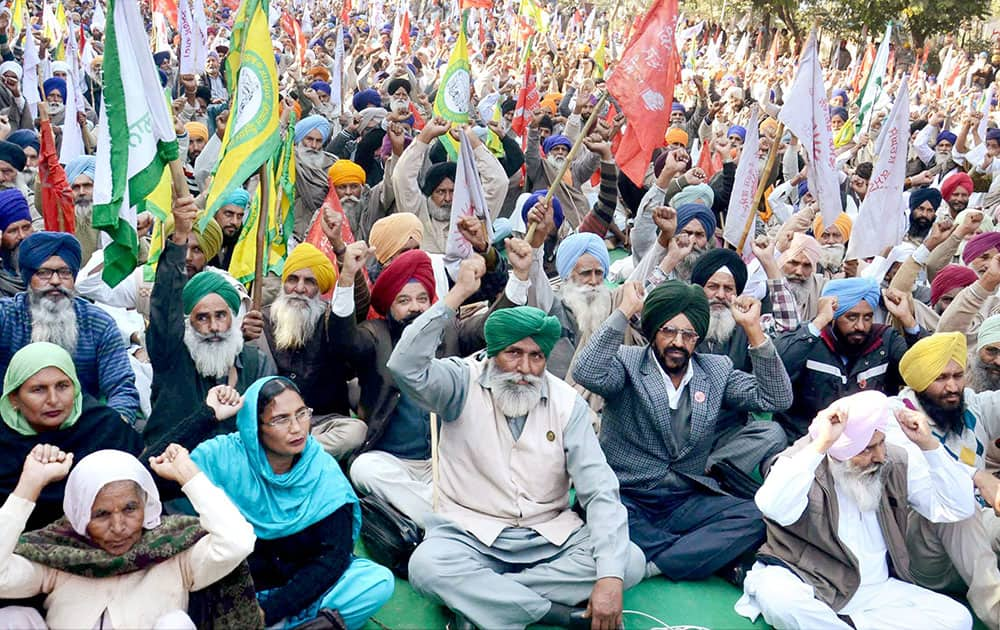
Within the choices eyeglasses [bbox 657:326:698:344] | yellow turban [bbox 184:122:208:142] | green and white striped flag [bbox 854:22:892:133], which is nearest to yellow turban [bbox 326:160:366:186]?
yellow turban [bbox 184:122:208:142]

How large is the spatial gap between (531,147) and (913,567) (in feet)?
21.5

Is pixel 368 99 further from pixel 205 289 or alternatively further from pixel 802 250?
pixel 205 289

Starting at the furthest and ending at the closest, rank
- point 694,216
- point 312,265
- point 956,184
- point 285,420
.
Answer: point 956,184, point 694,216, point 312,265, point 285,420

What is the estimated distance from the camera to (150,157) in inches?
168

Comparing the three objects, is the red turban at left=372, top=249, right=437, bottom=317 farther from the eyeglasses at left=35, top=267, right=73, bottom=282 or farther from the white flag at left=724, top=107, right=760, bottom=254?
the white flag at left=724, top=107, right=760, bottom=254

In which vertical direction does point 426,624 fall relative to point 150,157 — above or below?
below

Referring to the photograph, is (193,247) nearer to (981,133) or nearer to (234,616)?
(234,616)

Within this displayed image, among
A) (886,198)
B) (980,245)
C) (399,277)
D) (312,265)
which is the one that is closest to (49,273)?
(312,265)

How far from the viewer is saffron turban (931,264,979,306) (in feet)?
20.1

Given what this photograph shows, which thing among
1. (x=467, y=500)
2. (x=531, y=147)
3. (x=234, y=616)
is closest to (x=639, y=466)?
(x=467, y=500)

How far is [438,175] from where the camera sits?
7.13 m

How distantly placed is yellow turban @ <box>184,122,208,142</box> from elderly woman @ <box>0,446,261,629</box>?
257 inches

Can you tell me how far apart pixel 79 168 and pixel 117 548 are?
Answer: 445 cm

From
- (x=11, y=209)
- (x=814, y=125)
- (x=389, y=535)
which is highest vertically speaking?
(x=814, y=125)
